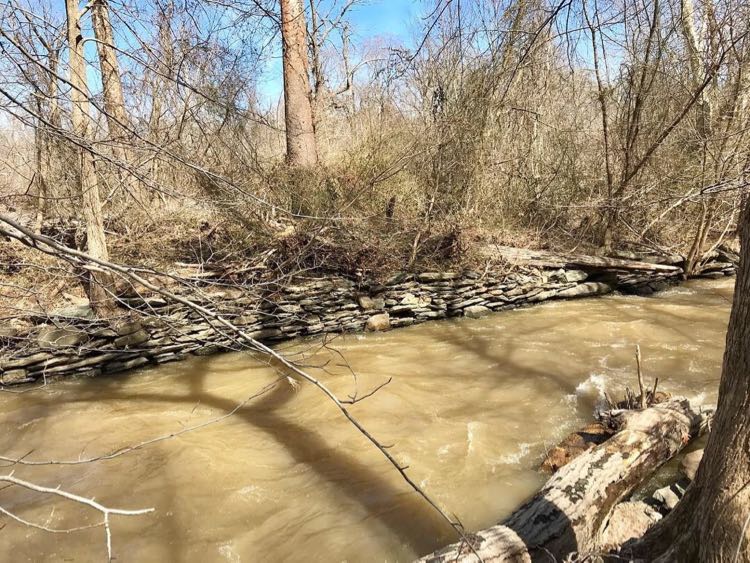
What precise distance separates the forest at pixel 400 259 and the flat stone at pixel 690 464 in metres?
0.16

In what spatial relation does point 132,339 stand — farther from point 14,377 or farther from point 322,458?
point 322,458

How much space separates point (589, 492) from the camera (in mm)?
2967

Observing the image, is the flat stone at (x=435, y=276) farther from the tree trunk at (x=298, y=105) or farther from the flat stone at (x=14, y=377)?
the flat stone at (x=14, y=377)

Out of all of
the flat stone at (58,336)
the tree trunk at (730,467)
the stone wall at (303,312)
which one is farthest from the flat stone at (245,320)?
the tree trunk at (730,467)

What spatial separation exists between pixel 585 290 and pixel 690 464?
5.80 m

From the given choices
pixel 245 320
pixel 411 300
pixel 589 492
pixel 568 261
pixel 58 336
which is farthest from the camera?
pixel 568 261

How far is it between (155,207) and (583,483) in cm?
798

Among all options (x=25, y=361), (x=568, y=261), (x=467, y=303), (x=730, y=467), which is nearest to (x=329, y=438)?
(x=730, y=467)

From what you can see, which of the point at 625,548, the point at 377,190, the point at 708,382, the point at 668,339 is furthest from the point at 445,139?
the point at 625,548

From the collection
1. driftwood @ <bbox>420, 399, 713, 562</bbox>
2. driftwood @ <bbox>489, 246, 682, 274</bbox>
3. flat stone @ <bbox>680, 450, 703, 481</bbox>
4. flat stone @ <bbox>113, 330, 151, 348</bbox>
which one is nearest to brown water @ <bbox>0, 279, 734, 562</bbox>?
flat stone @ <bbox>113, 330, 151, 348</bbox>

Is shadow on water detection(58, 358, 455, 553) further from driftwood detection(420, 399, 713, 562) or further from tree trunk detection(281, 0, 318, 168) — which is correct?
tree trunk detection(281, 0, 318, 168)

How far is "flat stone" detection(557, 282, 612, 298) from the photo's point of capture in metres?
8.83

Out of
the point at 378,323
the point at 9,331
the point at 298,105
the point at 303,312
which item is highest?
the point at 298,105

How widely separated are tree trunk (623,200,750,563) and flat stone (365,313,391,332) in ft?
18.4
